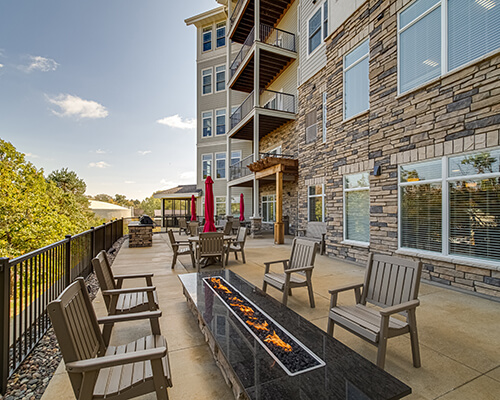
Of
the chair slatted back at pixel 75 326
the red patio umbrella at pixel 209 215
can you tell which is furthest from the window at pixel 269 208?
the chair slatted back at pixel 75 326

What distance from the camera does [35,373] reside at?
2.47 meters

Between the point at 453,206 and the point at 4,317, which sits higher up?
the point at 453,206

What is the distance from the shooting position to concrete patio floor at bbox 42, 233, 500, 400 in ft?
7.05

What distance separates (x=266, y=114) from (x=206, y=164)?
857cm

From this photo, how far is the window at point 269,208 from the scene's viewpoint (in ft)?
51.4

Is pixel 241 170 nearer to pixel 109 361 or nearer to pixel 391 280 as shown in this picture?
pixel 391 280

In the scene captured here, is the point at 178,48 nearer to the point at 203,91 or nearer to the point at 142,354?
the point at 203,91

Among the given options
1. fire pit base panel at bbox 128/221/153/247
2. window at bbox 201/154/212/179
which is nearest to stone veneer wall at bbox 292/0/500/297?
fire pit base panel at bbox 128/221/153/247

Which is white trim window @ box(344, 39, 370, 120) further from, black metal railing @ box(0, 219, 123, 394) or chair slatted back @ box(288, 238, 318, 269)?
black metal railing @ box(0, 219, 123, 394)

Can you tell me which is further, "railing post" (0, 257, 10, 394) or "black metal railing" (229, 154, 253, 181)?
"black metal railing" (229, 154, 253, 181)

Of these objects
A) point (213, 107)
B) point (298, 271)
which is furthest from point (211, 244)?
point (213, 107)

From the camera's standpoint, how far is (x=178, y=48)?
790 inches

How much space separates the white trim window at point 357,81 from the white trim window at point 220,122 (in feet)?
42.6

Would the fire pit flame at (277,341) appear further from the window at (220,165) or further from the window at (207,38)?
the window at (207,38)
